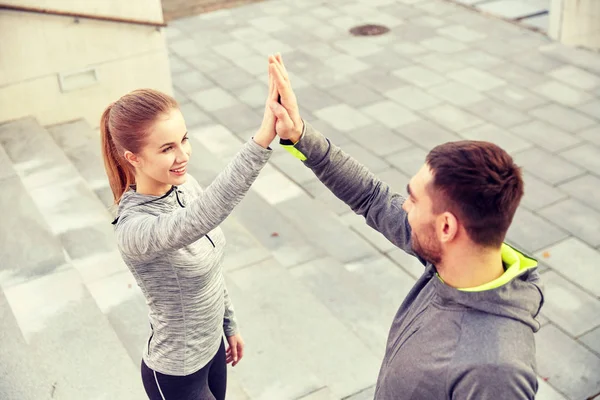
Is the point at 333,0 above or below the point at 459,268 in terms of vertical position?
below

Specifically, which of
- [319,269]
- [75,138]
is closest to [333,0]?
[75,138]

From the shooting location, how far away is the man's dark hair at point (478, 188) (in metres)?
2.02

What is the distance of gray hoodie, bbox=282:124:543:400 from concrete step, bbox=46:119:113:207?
4.11 meters

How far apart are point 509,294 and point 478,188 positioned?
0.34 metres

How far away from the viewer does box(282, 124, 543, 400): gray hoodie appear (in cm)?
194

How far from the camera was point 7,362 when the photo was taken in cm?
388

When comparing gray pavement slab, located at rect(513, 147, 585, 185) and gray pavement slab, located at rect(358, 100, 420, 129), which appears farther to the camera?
gray pavement slab, located at rect(358, 100, 420, 129)

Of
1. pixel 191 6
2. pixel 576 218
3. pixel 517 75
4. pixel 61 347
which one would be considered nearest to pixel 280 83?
pixel 61 347

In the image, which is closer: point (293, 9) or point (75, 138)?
point (75, 138)

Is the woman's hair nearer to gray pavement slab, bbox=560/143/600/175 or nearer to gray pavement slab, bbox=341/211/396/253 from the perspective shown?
gray pavement slab, bbox=341/211/396/253

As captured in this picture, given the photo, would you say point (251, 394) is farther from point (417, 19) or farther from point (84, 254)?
point (417, 19)

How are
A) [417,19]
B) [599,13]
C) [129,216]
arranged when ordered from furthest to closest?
[417,19], [599,13], [129,216]

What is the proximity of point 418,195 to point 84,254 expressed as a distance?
135 inches

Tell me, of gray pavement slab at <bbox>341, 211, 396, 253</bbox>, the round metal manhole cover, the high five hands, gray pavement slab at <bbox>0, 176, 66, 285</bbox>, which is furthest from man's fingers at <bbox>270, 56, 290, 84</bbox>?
the round metal manhole cover
